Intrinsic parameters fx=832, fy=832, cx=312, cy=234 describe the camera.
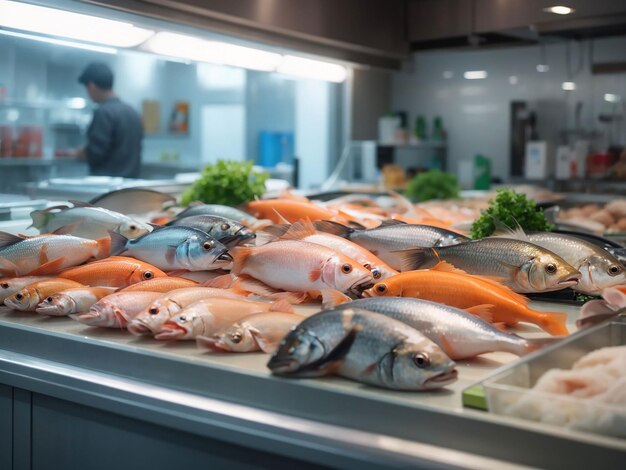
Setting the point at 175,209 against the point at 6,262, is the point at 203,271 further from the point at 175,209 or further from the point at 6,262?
the point at 175,209

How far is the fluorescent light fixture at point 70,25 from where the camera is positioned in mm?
2953

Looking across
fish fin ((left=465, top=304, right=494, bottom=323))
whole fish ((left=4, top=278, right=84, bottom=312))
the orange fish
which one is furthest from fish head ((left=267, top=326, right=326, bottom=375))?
the orange fish

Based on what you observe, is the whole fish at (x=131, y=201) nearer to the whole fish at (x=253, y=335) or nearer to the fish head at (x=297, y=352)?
the whole fish at (x=253, y=335)

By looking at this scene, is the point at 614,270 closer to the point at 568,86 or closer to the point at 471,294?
the point at 471,294

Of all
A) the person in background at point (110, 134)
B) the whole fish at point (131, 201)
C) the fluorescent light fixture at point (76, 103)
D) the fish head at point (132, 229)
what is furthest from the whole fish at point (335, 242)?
the fluorescent light fixture at point (76, 103)

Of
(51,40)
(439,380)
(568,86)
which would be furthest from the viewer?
(568,86)

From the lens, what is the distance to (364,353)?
4.73ft

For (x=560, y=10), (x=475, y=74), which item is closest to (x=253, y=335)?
(x=560, y=10)

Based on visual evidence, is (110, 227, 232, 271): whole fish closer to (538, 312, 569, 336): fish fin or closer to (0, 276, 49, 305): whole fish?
(0, 276, 49, 305): whole fish

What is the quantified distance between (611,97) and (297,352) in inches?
195

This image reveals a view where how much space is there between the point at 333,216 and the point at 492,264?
850mm

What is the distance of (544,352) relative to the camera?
1426 mm

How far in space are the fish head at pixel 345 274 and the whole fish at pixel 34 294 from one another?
2.09 feet

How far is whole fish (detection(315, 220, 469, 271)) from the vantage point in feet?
7.33
